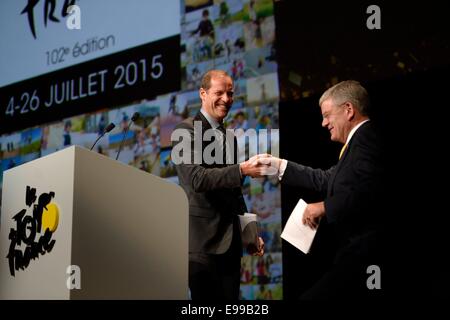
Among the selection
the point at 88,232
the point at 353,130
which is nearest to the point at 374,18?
the point at 353,130

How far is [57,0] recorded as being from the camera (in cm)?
554

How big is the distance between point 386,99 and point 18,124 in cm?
332

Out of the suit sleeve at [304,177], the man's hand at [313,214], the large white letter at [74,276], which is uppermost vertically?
the suit sleeve at [304,177]

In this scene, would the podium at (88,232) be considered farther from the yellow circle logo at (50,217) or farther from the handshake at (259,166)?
the handshake at (259,166)

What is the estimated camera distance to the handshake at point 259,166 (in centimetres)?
301

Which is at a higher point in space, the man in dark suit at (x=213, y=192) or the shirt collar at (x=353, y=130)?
the shirt collar at (x=353, y=130)

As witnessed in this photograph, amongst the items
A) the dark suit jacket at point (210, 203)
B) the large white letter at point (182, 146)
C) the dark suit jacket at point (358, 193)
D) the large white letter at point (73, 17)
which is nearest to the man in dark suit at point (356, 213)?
the dark suit jacket at point (358, 193)

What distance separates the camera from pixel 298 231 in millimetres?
3186

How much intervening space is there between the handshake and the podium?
2.71 feet

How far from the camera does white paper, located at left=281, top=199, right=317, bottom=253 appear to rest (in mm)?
3141

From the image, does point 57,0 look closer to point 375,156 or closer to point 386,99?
point 386,99

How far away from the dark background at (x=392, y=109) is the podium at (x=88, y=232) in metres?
1.21

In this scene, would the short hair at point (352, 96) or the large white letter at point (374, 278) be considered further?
the short hair at point (352, 96)
